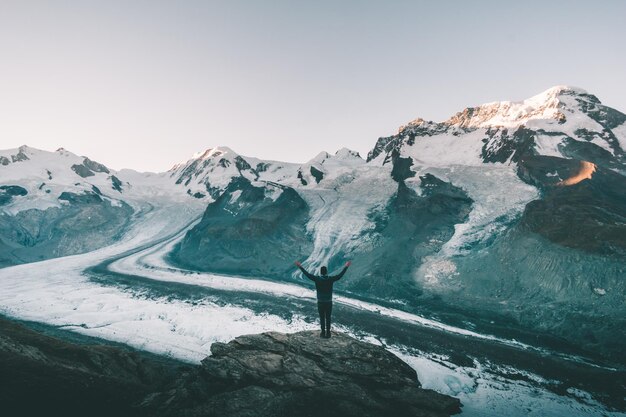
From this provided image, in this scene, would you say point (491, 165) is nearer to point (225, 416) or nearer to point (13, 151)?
point (225, 416)

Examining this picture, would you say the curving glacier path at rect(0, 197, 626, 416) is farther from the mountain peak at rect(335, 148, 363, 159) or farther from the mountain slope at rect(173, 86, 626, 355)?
the mountain peak at rect(335, 148, 363, 159)

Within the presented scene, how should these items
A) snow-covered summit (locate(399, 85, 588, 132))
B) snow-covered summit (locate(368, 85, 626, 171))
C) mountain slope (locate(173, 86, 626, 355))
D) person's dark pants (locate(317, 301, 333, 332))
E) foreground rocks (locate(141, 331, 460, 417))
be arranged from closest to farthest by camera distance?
foreground rocks (locate(141, 331, 460, 417))
person's dark pants (locate(317, 301, 333, 332))
mountain slope (locate(173, 86, 626, 355))
snow-covered summit (locate(368, 85, 626, 171))
snow-covered summit (locate(399, 85, 588, 132))

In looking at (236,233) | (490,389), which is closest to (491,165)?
(236,233)

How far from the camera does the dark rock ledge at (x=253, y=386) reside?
1188cm

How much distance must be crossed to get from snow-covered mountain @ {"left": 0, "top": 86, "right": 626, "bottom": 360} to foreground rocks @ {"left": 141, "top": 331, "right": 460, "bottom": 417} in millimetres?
31532

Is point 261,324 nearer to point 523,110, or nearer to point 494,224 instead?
point 494,224

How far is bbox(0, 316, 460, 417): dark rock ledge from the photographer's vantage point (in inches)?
468

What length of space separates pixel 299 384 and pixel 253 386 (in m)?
1.72

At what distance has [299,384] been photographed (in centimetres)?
1385

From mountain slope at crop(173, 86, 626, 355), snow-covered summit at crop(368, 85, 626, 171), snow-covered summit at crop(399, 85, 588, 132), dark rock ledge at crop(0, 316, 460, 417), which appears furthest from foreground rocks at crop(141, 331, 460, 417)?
snow-covered summit at crop(399, 85, 588, 132)

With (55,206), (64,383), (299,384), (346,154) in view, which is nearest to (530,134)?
(299,384)

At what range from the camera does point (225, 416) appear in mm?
11703

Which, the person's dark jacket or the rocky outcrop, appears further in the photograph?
the person's dark jacket

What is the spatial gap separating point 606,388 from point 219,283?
54.3 meters
